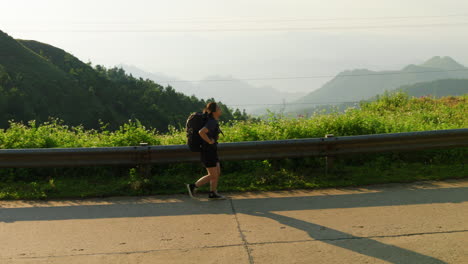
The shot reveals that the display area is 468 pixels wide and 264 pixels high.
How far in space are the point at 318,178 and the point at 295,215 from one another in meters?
1.83

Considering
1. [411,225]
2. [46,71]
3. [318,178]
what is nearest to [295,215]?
[411,225]

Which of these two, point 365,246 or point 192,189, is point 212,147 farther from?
point 365,246

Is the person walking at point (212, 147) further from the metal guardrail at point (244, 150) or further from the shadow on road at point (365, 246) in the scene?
the shadow on road at point (365, 246)

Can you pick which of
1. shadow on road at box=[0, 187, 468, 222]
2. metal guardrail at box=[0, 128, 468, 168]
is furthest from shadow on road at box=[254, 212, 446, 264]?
metal guardrail at box=[0, 128, 468, 168]

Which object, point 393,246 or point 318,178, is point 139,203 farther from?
point 393,246

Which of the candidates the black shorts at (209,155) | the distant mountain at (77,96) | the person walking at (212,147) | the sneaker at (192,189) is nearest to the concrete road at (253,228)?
the sneaker at (192,189)

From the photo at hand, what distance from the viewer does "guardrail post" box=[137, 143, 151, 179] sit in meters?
7.24

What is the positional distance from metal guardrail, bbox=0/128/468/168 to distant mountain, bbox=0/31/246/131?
78.2 metres

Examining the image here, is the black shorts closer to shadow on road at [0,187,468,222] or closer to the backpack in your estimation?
the backpack

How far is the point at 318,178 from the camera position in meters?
7.23

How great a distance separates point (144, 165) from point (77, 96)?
103393 mm

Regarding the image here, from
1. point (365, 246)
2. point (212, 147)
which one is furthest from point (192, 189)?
point (365, 246)

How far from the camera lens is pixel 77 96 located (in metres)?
104

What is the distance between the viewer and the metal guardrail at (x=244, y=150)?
7.14 meters
